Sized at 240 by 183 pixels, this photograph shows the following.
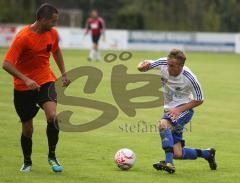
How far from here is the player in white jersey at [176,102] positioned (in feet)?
32.3

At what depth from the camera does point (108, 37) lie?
48000 mm

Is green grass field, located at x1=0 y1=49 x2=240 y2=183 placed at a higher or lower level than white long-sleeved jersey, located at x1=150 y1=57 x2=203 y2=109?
lower

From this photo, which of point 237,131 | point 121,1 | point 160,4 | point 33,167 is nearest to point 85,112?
point 237,131

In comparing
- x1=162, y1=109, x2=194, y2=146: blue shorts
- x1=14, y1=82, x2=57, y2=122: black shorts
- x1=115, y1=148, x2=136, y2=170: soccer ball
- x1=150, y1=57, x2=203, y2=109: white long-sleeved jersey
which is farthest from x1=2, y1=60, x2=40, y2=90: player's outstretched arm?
x1=162, y1=109, x2=194, y2=146: blue shorts

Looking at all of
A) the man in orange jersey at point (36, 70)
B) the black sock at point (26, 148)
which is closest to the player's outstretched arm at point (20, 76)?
the man in orange jersey at point (36, 70)

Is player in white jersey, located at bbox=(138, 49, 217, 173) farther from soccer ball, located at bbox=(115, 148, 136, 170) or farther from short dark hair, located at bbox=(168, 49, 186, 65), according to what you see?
soccer ball, located at bbox=(115, 148, 136, 170)

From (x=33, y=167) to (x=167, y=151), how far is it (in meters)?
1.95

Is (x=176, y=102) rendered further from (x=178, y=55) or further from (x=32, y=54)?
(x=32, y=54)

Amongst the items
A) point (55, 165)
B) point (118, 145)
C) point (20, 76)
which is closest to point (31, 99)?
point (20, 76)

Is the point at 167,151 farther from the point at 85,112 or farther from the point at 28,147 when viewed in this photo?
the point at 85,112

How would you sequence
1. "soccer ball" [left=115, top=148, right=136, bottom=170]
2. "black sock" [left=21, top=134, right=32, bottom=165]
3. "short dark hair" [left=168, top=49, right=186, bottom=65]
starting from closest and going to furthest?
"short dark hair" [left=168, top=49, right=186, bottom=65], "black sock" [left=21, top=134, right=32, bottom=165], "soccer ball" [left=115, top=148, right=136, bottom=170]

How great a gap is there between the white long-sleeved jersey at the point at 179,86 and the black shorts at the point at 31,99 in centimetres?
149

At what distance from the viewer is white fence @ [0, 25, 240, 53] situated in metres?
47.2

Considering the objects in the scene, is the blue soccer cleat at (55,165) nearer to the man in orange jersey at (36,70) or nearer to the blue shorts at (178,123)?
the man in orange jersey at (36,70)
